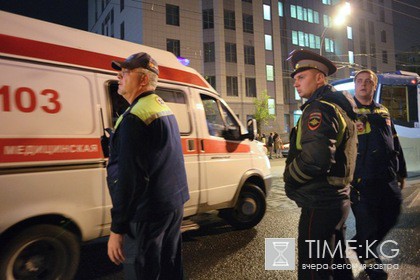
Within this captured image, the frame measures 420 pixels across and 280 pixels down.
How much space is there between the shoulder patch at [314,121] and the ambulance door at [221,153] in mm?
2631

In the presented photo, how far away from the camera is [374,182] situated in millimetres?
3463

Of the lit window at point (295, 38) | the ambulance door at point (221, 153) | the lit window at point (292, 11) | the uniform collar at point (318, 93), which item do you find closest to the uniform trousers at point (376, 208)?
the uniform collar at point (318, 93)

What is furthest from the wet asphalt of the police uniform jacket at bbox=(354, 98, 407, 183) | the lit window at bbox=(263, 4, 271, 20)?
the lit window at bbox=(263, 4, 271, 20)

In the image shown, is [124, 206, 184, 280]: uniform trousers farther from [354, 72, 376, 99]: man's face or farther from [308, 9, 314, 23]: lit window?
[308, 9, 314, 23]: lit window

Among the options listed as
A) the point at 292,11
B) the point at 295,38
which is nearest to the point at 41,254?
the point at 295,38

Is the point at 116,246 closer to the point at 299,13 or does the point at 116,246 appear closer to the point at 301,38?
the point at 301,38

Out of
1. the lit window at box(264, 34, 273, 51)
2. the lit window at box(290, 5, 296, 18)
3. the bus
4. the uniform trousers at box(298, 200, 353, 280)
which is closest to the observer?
the uniform trousers at box(298, 200, 353, 280)

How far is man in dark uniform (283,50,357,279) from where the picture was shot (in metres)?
2.23

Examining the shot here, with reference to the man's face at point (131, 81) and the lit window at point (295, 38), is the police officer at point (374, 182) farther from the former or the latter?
the lit window at point (295, 38)

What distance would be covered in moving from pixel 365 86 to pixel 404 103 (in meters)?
8.16

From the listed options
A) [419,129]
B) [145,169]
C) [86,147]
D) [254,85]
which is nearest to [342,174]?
[145,169]

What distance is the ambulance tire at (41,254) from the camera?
294 centimetres

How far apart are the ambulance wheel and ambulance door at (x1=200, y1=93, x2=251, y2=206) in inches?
14.3

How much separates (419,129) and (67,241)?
11.1m
